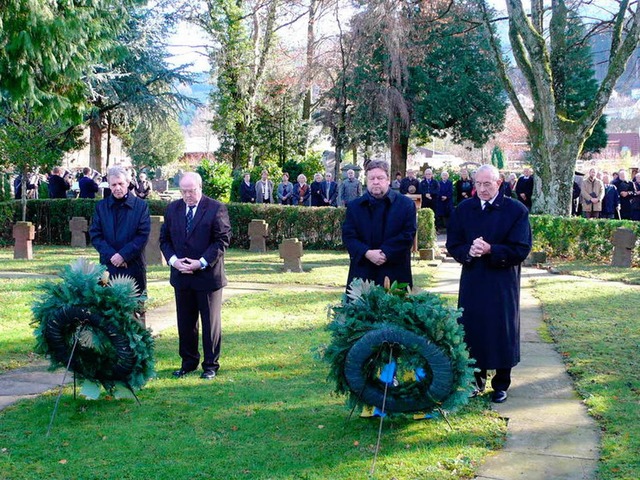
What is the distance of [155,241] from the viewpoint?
54.9ft

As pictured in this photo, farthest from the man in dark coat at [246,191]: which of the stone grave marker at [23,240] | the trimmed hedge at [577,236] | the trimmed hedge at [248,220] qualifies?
the trimmed hedge at [577,236]

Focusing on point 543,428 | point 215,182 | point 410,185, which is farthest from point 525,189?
point 543,428

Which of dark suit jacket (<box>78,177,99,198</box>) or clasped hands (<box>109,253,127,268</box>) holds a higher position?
dark suit jacket (<box>78,177,99,198</box>)

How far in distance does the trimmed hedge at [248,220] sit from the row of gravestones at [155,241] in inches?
18.8

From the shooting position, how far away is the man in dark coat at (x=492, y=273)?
21.5 ft

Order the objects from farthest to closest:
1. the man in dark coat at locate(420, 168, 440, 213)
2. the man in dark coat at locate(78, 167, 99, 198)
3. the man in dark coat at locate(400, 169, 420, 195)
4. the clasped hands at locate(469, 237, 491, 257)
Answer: the man in dark coat at locate(420, 168, 440, 213)
the man in dark coat at locate(400, 169, 420, 195)
the man in dark coat at locate(78, 167, 99, 198)
the clasped hands at locate(469, 237, 491, 257)

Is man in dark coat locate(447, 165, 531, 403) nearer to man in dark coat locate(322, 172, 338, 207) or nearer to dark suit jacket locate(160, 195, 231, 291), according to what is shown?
dark suit jacket locate(160, 195, 231, 291)

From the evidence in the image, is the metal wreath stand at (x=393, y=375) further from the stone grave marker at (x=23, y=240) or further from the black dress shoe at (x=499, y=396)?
the stone grave marker at (x=23, y=240)

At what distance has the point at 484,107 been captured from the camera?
35.1 meters

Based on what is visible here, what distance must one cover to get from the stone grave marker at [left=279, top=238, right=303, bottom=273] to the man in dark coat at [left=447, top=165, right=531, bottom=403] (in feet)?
28.6

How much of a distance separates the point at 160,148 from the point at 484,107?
29187 mm

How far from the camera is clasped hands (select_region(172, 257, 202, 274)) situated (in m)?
7.24

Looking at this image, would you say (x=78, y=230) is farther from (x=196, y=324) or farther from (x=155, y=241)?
(x=196, y=324)

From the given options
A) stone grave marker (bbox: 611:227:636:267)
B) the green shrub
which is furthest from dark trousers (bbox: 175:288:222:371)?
the green shrub
